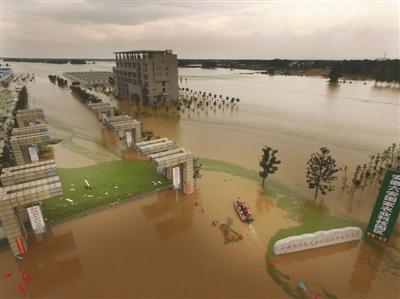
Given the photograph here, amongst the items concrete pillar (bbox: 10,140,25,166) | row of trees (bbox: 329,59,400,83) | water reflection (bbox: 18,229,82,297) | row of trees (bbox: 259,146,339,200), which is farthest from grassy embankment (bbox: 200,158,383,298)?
row of trees (bbox: 329,59,400,83)

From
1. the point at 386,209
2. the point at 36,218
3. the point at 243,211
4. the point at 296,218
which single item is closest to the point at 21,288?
the point at 36,218

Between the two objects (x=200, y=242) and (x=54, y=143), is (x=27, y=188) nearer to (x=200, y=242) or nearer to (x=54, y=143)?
(x=200, y=242)

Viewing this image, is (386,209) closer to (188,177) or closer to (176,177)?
(188,177)

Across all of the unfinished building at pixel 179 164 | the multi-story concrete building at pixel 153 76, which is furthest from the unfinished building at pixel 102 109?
the unfinished building at pixel 179 164

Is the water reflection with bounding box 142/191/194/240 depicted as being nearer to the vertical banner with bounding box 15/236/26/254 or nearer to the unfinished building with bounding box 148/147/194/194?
the unfinished building with bounding box 148/147/194/194

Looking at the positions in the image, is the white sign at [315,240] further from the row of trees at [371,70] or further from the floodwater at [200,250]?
the row of trees at [371,70]

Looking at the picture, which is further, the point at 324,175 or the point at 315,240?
the point at 324,175
